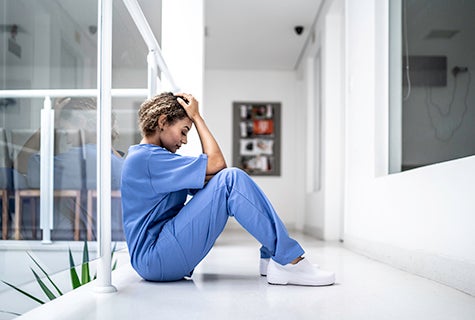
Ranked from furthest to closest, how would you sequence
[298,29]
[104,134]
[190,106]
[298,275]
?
[298,29], [190,106], [298,275], [104,134]

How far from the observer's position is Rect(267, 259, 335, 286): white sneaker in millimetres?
2104

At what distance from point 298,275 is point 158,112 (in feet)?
2.68

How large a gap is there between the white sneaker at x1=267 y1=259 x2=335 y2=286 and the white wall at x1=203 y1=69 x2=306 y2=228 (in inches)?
243

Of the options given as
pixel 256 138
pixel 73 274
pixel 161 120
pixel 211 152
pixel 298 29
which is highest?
pixel 298 29

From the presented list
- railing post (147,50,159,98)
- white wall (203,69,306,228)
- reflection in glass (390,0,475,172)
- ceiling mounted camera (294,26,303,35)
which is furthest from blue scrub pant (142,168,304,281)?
white wall (203,69,306,228)

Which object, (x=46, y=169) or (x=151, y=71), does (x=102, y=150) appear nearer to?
(x=46, y=169)

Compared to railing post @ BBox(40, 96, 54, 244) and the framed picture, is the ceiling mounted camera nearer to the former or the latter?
the framed picture

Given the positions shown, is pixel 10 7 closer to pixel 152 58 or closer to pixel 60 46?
pixel 60 46

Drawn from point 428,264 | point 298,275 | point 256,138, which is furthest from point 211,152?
point 256,138

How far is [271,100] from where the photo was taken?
27.8ft

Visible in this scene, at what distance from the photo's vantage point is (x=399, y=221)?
9.78ft

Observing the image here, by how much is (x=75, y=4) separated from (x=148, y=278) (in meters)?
1.05

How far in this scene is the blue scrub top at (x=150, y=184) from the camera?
1.99 metres

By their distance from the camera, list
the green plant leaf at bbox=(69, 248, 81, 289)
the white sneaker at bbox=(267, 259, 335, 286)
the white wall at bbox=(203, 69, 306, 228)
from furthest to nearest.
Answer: the white wall at bbox=(203, 69, 306, 228) < the white sneaker at bbox=(267, 259, 335, 286) < the green plant leaf at bbox=(69, 248, 81, 289)
